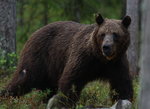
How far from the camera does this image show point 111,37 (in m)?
6.82

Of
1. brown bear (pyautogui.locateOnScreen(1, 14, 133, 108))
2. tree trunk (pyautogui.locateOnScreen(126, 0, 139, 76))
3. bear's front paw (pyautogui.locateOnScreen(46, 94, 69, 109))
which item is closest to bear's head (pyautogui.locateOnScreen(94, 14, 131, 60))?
brown bear (pyautogui.locateOnScreen(1, 14, 133, 108))

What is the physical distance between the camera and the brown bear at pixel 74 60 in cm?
702

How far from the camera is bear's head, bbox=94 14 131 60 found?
671 cm

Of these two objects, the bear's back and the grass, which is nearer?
the grass

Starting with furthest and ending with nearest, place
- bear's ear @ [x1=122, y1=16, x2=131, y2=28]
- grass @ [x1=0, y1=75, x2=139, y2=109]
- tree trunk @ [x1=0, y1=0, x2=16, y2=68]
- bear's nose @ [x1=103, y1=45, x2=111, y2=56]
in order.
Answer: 1. tree trunk @ [x1=0, y1=0, x2=16, y2=68]
2. bear's ear @ [x1=122, y1=16, x2=131, y2=28]
3. bear's nose @ [x1=103, y1=45, x2=111, y2=56]
4. grass @ [x1=0, y1=75, x2=139, y2=109]

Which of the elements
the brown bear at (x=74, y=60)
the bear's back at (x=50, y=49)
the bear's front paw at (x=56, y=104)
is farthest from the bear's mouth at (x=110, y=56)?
the bear's back at (x=50, y=49)

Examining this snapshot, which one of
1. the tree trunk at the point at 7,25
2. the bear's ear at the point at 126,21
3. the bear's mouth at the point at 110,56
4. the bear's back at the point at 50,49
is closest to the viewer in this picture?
the bear's mouth at the point at 110,56

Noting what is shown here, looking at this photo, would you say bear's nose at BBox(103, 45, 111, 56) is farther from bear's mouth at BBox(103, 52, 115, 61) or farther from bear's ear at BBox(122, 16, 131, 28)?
bear's ear at BBox(122, 16, 131, 28)

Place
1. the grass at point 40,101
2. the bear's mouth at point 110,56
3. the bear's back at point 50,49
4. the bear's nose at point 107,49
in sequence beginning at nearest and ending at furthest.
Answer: the grass at point 40,101, the bear's nose at point 107,49, the bear's mouth at point 110,56, the bear's back at point 50,49

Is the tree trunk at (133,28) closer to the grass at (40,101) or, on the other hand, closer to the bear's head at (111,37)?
the grass at (40,101)

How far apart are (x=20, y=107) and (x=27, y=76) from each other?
2013 millimetres

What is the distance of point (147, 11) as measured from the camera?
279 cm

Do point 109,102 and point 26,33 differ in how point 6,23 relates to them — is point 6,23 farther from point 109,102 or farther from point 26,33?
point 26,33

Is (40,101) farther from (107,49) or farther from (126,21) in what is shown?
(126,21)
